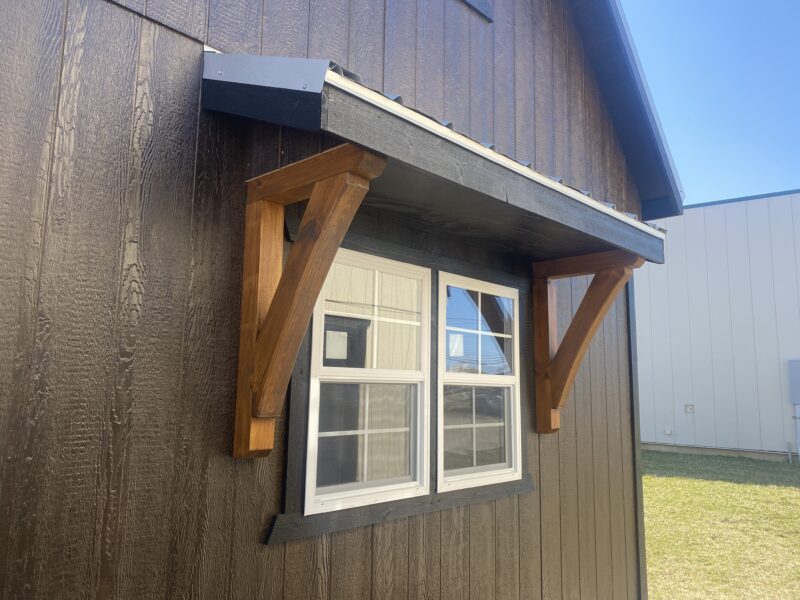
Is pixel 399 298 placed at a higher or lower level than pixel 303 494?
higher

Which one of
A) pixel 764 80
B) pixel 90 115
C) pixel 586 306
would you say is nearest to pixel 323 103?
pixel 90 115

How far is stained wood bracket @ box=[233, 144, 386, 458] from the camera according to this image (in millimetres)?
1779

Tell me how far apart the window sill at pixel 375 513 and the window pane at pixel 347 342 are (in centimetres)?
57

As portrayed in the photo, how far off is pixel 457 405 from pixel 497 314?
1.91 feet

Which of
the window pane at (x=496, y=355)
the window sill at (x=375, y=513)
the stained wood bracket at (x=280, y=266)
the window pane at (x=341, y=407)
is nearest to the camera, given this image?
the stained wood bracket at (x=280, y=266)

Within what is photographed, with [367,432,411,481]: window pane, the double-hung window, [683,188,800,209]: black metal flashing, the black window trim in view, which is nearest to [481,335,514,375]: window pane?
the double-hung window

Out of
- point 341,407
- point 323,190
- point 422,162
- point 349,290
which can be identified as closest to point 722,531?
point 341,407

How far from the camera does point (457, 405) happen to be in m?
2.96

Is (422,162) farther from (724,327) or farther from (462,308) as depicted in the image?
(724,327)

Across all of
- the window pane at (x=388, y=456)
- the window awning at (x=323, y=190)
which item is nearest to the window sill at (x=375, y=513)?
the window pane at (x=388, y=456)

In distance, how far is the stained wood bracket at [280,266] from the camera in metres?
1.78

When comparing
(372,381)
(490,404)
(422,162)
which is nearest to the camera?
(422,162)

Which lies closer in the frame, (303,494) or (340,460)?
(303,494)

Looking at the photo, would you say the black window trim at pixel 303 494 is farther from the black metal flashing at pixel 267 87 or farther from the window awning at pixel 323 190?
the black metal flashing at pixel 267 87
